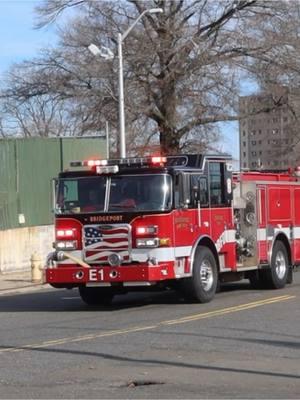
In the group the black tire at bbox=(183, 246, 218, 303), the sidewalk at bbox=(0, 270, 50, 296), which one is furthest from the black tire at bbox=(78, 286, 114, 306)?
the sidewalk at bbox=(0, 270, 50, 296)

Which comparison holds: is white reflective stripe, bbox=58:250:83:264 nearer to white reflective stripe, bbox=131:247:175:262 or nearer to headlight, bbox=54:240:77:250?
headlight, bbox=54:240:77:250

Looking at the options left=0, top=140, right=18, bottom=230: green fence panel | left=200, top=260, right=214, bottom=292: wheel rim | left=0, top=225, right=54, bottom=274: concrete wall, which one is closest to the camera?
left=200, top=260, right=214, bottom=292: wheel rim

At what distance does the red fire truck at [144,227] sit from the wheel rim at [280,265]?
5.82 feet

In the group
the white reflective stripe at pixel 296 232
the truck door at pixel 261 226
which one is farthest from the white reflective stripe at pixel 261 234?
the white reflective stripe at pixel 296 232

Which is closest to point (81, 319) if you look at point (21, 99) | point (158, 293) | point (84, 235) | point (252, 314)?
point (84, 235)

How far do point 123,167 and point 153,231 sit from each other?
1.41 m

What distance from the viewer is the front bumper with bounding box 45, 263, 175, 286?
1373cm

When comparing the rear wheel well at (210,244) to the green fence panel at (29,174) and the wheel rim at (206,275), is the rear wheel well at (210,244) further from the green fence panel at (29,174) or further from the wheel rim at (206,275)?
the green fence panel at (29,174)

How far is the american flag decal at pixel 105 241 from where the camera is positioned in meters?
14.1

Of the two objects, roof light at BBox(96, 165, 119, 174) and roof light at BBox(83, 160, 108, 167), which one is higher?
roof light at BBox(83, 160, 108, 167)

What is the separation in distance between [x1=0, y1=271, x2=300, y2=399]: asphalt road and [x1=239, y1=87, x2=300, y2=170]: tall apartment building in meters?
18.1

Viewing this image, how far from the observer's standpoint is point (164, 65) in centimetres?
3641

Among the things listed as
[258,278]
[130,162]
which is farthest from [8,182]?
[130,162]

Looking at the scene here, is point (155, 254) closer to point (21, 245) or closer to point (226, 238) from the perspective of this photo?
point (226, 238)
